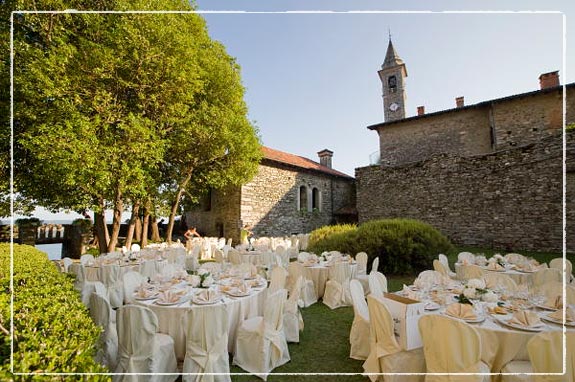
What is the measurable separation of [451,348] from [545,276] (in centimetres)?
417

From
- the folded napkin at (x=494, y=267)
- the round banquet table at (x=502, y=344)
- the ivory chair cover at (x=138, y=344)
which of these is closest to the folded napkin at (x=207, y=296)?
the ivory chair cover at (x=138, y=344)

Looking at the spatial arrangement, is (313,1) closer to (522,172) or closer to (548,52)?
(548,52)

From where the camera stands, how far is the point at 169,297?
11.7ft

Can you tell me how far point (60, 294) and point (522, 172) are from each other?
1493 centimetres

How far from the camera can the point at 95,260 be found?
683 centimetres

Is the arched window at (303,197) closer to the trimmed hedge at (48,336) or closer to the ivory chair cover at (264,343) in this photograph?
the ivory chair cover at (264,343)

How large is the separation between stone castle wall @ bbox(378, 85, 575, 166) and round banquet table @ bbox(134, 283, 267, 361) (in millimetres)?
16983

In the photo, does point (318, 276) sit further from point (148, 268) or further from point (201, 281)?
point (148, 268)

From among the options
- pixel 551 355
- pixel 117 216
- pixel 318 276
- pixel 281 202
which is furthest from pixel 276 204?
pixel 551 355

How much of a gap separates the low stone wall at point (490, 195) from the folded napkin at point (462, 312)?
35.5 ft

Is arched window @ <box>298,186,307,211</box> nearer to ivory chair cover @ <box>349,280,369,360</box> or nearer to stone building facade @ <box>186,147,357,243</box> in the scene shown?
stone building facade @ <box>186,147,357,243</box>

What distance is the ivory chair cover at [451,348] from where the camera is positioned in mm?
2395

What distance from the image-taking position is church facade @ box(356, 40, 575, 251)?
1078 cm

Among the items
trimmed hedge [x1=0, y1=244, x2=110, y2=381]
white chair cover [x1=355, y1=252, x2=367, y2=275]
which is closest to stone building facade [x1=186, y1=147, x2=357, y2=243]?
white chair cover [x1=355, y1=252, x2=367, y2=275]
